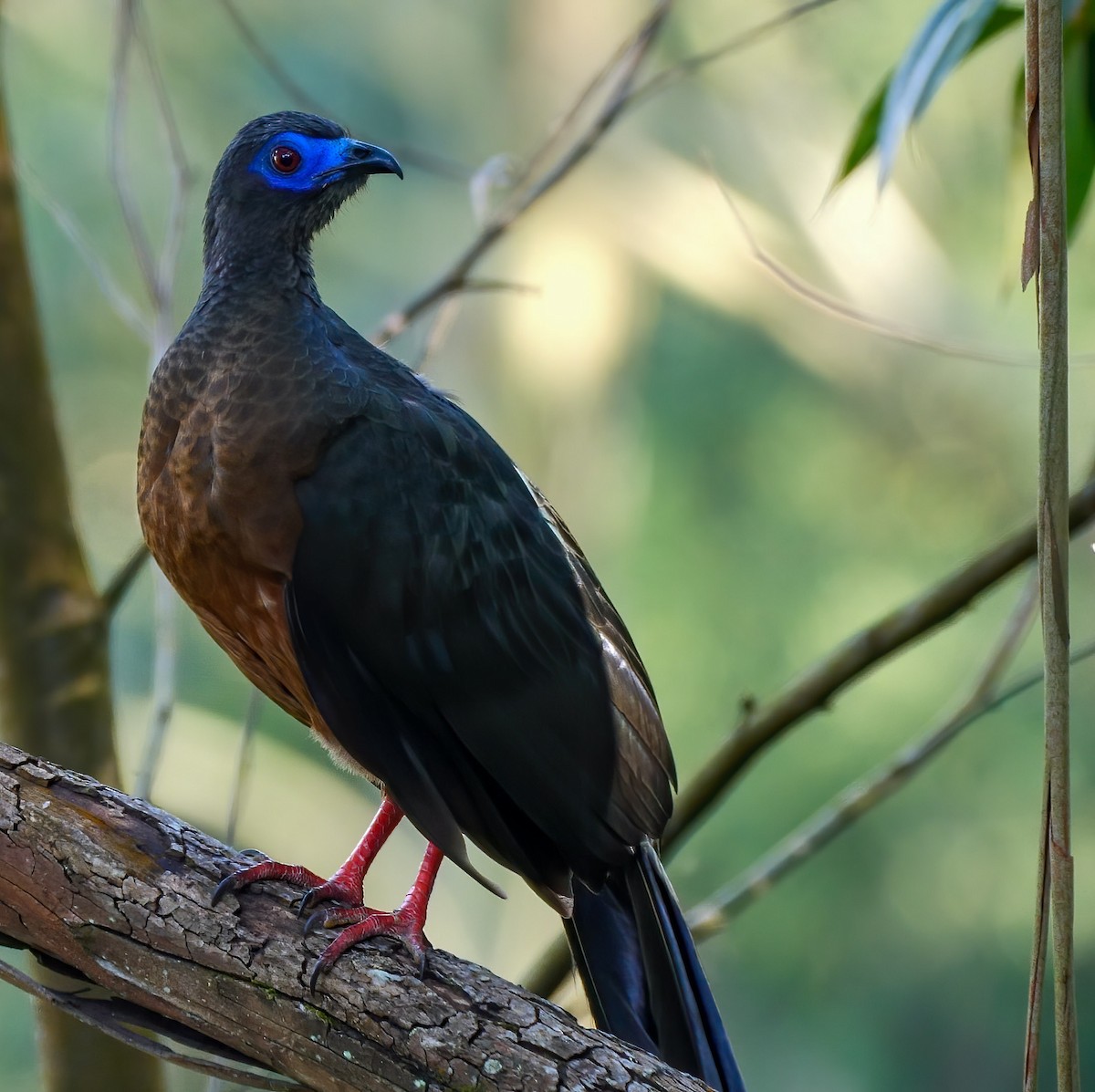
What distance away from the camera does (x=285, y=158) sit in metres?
2.48

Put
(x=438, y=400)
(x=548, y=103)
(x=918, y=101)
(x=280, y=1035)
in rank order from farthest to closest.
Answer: (x=548, y=103) → (x=438, y=400) → (x=918, y=101) → (x=280, y=1035)

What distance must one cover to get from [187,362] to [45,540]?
41 cm

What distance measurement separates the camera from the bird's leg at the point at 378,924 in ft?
5.95

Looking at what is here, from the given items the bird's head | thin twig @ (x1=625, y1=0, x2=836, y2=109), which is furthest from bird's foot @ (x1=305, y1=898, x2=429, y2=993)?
thin twig @ (x1=625, y1=0, x2=836, y2=109)

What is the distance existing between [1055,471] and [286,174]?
1.75 meters

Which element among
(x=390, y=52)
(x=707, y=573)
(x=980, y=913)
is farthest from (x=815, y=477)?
(x=390, y=52)

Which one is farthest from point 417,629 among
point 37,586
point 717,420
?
point 717,420

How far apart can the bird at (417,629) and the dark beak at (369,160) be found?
1.00 feet

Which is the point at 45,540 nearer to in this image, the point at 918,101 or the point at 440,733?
the point at 440,733

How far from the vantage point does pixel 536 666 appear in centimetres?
223

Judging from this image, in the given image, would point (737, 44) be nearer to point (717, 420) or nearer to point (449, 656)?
point (449, 656)

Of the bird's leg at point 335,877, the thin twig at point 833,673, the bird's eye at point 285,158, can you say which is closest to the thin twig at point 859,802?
the thin twig at point 833,673

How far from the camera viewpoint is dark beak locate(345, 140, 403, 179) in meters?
2.47

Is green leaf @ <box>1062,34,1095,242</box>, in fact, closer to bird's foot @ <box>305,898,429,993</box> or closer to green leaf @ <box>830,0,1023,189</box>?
green leaf @ <box>830,0,1023,189</box>
